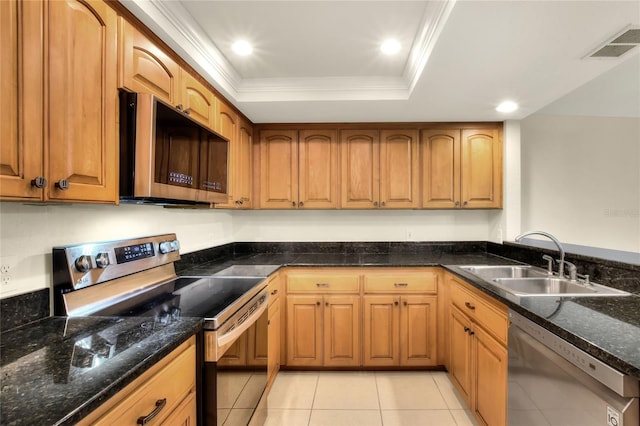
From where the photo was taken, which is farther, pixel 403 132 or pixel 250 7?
pixel 403 132

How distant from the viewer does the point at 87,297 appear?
1.24 metres

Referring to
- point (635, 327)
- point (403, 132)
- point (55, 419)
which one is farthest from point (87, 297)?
point (403, 132)

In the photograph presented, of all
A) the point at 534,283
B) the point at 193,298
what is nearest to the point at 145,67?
the point at 193,298

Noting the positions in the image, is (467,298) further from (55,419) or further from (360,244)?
(55,419)

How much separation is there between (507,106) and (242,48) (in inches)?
81.2

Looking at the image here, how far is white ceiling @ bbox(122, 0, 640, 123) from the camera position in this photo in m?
1.29

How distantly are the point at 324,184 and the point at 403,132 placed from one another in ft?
2.94

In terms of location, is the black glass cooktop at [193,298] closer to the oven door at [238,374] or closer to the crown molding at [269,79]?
the oven door at [238,374]

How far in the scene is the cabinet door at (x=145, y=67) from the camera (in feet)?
3.86

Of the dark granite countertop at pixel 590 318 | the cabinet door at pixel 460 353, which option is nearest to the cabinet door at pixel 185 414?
the dark granite countertop at pixel 590 318

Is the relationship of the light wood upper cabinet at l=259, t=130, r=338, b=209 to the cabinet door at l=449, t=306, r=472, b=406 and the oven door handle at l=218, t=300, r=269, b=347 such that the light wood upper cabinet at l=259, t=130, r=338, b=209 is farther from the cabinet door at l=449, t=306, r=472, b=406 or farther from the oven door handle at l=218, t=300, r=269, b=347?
the cabinet door at l=449, t=306, r=472, b=406

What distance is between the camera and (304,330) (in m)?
2.38

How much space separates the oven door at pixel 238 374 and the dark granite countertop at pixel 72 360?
206 millimetres

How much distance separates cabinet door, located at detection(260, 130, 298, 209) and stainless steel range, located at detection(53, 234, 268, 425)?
1094mm
